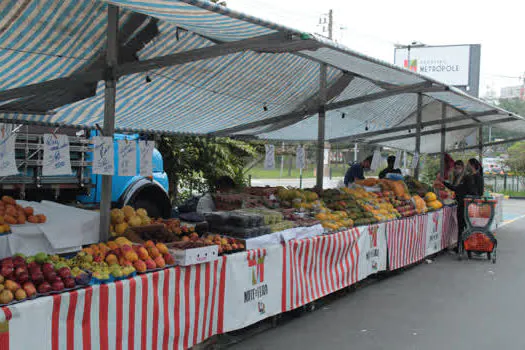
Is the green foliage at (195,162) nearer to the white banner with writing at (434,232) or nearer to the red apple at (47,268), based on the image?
the white banner with writing at (434,232)

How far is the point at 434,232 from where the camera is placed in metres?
9.99

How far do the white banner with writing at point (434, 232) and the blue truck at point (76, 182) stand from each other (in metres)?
5.03

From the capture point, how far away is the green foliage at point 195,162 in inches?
583

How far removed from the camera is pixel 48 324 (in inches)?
133

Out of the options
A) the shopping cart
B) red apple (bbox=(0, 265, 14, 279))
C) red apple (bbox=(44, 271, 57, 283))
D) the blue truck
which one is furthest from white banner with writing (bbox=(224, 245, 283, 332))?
the shopping cart

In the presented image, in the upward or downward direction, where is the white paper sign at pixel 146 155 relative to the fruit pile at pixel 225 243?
upward

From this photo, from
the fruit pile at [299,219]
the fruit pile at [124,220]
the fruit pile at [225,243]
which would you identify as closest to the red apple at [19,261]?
the fruit pile at [124,220]

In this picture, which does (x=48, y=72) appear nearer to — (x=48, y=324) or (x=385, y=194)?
(x=48, y=324)

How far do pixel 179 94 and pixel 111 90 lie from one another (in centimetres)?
312

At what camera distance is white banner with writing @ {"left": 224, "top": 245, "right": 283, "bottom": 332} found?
16.4 feet

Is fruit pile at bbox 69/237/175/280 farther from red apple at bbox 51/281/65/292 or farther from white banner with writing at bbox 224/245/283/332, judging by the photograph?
white banner with writing at bbox 224/245/283/332

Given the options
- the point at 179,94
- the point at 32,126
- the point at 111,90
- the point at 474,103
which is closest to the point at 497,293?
the point at 474,103

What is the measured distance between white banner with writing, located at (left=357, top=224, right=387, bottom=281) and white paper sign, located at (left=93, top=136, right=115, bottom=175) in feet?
13.2

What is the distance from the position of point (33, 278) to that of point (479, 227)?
28.0 ft
